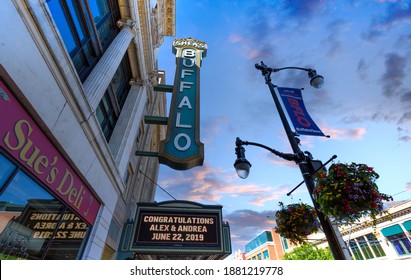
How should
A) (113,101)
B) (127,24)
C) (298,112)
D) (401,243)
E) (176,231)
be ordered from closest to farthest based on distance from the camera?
1. (298,112)
2. (176,231)
3. (113,101)
4. (127,24)
5. (401,243)

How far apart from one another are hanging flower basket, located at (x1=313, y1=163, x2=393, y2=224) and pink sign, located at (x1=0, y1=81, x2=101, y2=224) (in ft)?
20.9

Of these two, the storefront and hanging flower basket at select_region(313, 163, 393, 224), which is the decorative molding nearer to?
the storefront

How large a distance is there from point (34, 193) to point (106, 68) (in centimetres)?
592

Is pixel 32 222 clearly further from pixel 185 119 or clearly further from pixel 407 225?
pixel 407 225

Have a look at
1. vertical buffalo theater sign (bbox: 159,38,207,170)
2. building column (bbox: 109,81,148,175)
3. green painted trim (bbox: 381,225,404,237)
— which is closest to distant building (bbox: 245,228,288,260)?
green painted trim (bbox: 381,225,404,237)

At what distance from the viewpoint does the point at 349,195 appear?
150 inches

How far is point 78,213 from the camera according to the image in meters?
6.49

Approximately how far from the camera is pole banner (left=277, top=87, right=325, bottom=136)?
212 inches

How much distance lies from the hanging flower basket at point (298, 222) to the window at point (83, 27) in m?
9.24

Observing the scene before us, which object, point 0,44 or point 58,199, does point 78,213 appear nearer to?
point 58,199

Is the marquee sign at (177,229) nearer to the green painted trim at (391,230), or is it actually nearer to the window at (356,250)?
the green painted trim at (391,230)

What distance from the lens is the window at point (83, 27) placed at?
7145 millimetres

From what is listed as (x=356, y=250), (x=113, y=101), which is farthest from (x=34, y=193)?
(x=356, y=250)
